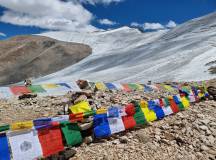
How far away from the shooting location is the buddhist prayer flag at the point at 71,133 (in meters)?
9.43

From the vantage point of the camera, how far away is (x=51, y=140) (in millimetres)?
8945

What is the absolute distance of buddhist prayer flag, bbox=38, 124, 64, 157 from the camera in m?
8.73

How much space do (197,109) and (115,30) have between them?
131110 millimetres

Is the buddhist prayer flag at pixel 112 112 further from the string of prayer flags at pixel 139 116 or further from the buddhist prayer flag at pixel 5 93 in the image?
the buddhist prayer flag at pixel 5 93

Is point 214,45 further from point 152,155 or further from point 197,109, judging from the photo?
point 152,155

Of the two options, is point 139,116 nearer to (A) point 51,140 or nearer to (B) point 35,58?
(A) point 51,140

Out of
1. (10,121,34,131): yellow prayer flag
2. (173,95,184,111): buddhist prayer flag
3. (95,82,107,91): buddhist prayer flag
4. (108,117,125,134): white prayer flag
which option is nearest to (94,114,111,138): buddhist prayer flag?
(108,117,125,134): white prayer flag

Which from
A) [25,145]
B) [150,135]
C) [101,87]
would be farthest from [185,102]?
[25,145]

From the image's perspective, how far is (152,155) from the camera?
34.3 ft

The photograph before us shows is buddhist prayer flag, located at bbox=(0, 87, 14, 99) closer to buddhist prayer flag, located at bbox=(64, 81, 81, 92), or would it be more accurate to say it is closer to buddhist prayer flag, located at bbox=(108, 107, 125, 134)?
buddhist prayer flag, located at bbox=(64, 81, 81, 92)

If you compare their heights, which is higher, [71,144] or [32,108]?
[32,108]

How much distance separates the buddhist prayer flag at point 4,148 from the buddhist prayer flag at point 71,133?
1749 mm

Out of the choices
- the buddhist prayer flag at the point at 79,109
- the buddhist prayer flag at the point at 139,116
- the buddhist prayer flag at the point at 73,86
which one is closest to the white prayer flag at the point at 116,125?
the buddhist prayer flag at the point at 139,116

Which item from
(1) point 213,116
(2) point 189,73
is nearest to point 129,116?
(1) point 213,116
